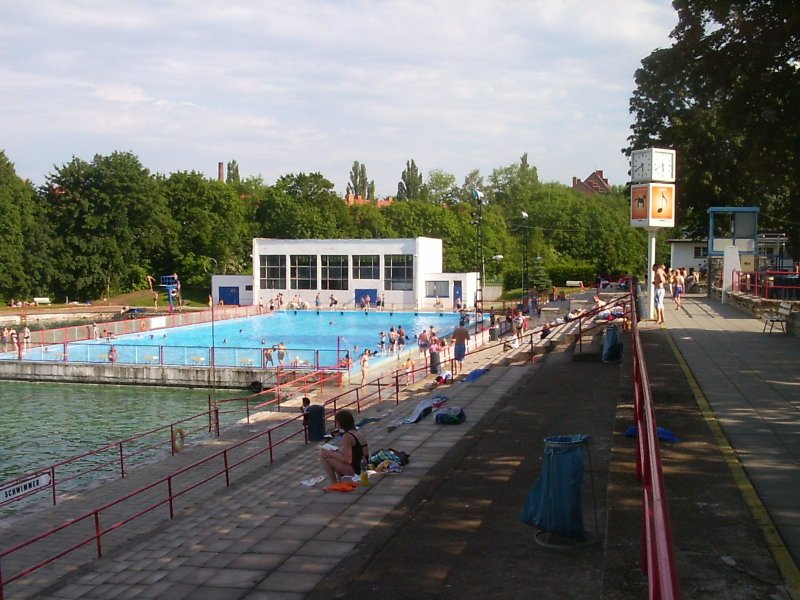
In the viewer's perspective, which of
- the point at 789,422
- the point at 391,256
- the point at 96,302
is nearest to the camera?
the point at 789,422

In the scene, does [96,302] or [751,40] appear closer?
[751,40]

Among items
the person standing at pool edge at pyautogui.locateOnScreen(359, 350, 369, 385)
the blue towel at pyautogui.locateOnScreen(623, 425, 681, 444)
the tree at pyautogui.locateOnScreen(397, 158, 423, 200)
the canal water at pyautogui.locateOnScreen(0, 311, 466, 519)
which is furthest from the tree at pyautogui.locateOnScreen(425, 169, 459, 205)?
the blue towel at pyautogui.locateOnScreen(623, 425, 681, 444)

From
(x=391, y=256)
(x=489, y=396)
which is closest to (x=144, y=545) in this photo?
(x=489, y=396)

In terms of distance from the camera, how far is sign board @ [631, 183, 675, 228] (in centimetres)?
2156

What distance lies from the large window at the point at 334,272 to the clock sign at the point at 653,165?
45.8 m

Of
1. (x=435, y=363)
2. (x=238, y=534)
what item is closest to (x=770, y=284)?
(x=435, y=363)

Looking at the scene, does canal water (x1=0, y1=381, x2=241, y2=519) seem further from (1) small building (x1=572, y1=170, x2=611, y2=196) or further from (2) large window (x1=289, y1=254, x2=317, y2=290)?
(1) small building (x1=572, y1=170, x2=611, y2=196)

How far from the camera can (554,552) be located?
6.64 m

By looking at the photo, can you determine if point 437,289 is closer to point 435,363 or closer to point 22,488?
point 435,363

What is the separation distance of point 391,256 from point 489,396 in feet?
153

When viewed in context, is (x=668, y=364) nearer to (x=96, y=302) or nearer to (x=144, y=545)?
(x=144, y=545)

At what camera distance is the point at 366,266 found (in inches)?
2574

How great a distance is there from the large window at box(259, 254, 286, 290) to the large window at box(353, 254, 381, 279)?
6.71 metres

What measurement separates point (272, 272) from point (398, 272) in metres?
11.7
